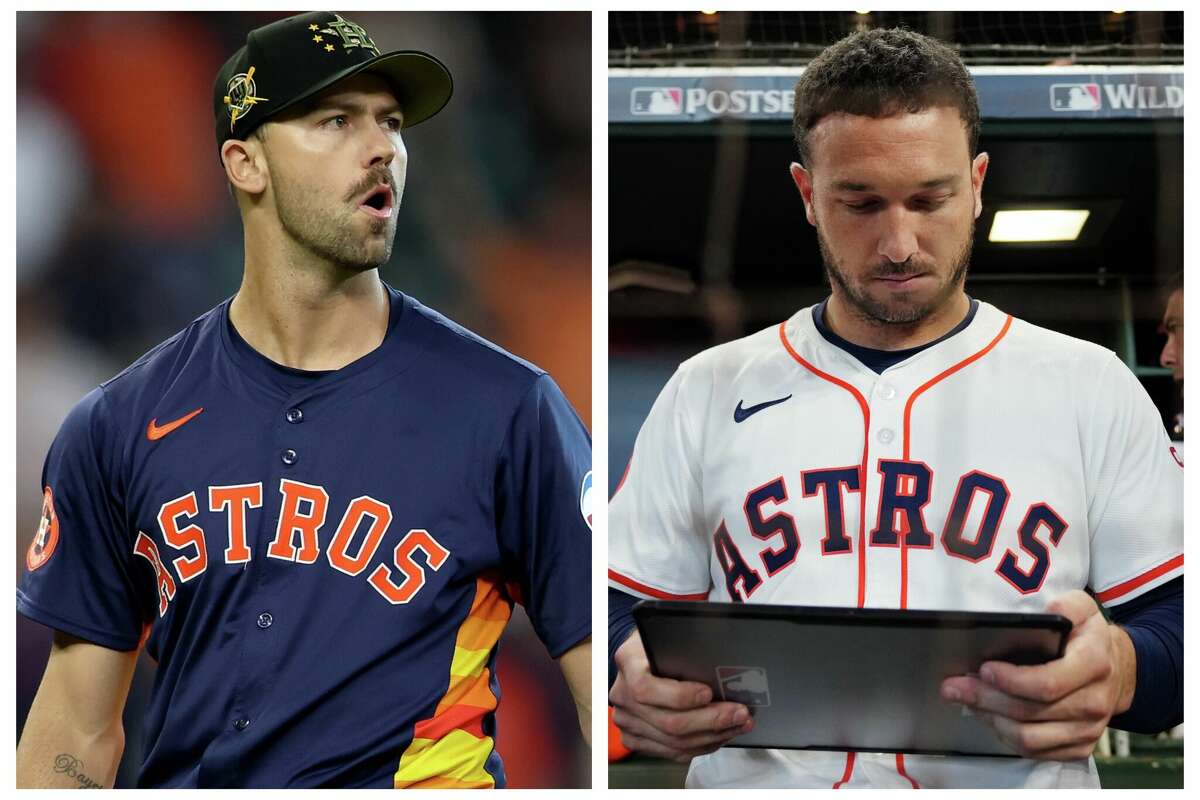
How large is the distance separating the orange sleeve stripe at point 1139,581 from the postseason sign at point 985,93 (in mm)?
601

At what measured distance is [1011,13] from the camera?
1.86 meters

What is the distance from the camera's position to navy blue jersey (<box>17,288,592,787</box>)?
1.71 metres

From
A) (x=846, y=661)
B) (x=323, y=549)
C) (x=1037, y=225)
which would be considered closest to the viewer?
(x=846, y=661)

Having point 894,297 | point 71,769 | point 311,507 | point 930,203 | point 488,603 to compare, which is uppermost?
point 930,203

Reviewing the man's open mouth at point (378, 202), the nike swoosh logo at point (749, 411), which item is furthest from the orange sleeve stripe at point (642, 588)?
the man's open mouth at point (378, 202)

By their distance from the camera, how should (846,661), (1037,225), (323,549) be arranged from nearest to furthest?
(846,661) → (323,549) → (1037,225)

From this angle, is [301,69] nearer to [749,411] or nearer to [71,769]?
[749,411]

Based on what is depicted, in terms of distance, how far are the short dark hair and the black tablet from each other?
23.9 inches

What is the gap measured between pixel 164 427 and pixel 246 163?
0.36 metres

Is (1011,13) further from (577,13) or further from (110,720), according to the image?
(110,720)

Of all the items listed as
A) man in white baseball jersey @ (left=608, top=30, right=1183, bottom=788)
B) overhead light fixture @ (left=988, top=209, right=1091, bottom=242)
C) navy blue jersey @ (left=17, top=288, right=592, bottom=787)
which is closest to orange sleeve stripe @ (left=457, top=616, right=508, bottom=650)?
navy blue jersey @ (left=17, top=288, right=592, bottom=787)

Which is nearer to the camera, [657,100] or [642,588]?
[642,588]

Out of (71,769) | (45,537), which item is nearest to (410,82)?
(45,537)

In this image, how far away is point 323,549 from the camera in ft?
5.71
